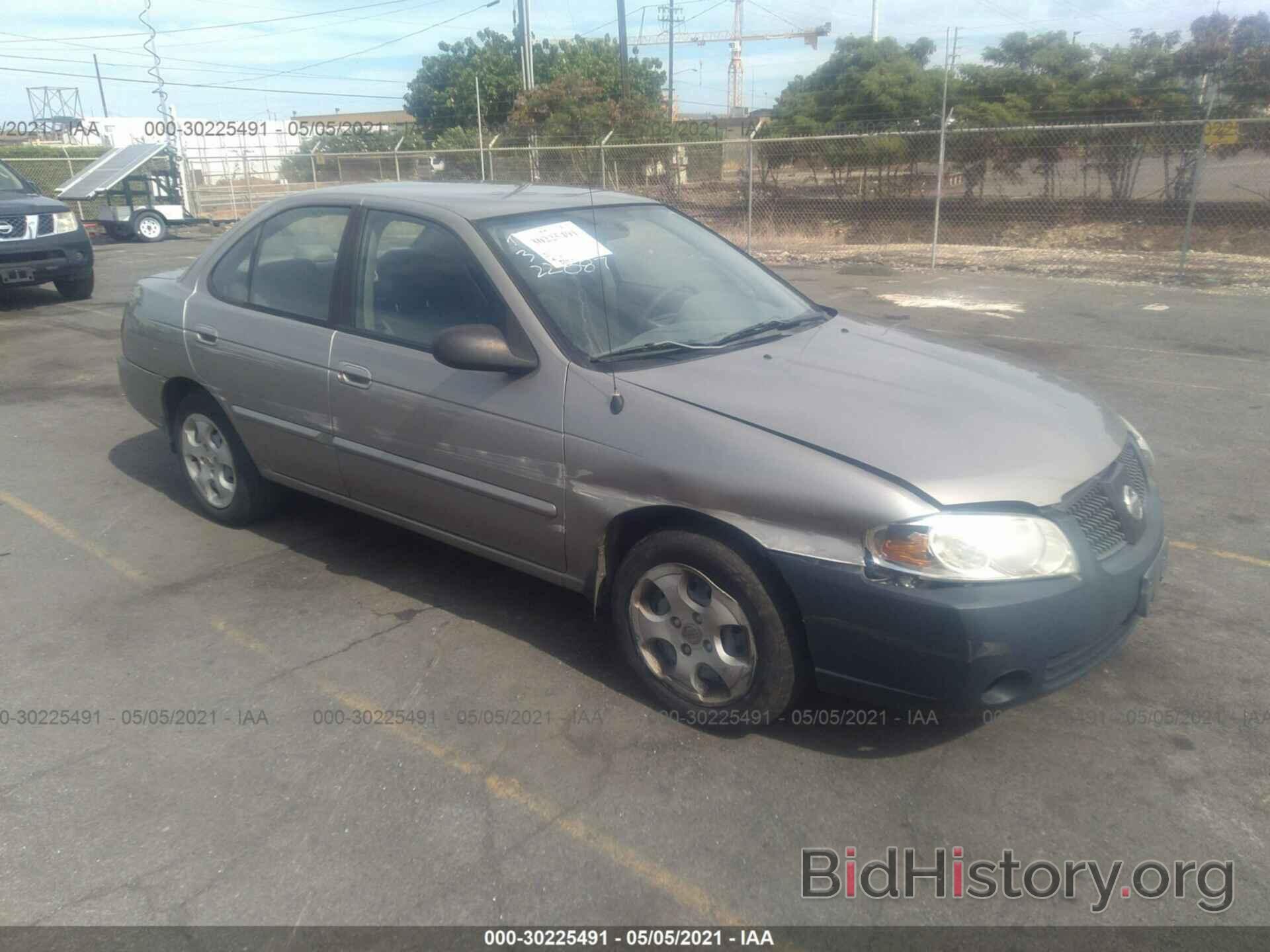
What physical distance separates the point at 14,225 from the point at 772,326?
425 inches

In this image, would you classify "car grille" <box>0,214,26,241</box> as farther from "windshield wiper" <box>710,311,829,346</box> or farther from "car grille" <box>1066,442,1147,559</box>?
"car grille" <box>1066,442,1147,559</box>

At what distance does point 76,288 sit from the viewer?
1285cm

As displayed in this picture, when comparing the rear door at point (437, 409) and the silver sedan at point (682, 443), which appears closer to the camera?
the silver sedan at point (682, 443)

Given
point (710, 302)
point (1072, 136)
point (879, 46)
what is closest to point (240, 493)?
point (710, 302)

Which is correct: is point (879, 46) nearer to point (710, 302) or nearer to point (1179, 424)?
point (1179, 424)

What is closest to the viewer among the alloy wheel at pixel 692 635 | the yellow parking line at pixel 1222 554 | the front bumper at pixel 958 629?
the front bumper at pixel 958 629

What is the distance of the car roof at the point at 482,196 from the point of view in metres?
Result: 4.04

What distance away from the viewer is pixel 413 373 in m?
3.87

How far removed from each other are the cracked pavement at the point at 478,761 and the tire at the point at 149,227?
18.7 metres

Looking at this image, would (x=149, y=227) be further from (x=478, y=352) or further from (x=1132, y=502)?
(x=1132, y=502)

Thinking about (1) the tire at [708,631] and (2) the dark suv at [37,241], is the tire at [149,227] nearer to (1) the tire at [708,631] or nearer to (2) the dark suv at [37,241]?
(2) the dark suv at [37,241]

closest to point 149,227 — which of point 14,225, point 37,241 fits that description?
point 37,241

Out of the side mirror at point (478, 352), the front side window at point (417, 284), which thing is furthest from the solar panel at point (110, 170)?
the side mirror at point (478, 352)

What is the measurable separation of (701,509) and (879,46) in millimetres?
23751
